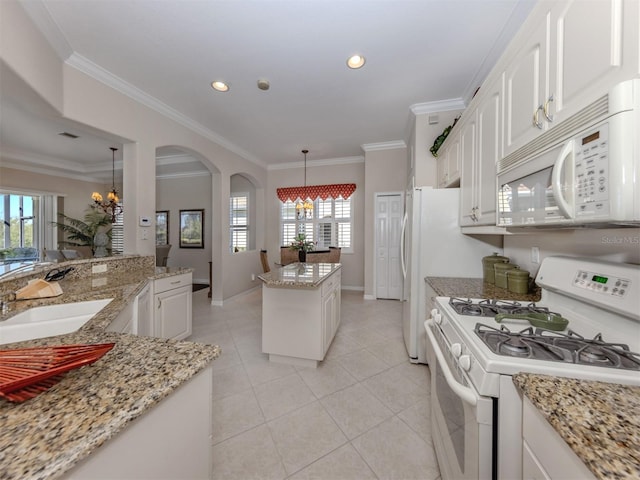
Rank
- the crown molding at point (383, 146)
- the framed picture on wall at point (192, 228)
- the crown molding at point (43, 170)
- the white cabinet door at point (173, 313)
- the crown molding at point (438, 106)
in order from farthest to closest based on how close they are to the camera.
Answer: the framed picture on wall at point (192, 228), the crown molding at point (43, 170), the crown molding at point (383, 146), the crown molding at point (438, 106), the white cabinet door at point (173, 313)

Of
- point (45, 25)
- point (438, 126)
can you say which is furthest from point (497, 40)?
point (45, 25)

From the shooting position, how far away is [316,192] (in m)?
5.25

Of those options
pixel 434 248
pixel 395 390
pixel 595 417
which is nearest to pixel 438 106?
pixel 434 248

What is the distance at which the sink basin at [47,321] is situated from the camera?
1.16 m

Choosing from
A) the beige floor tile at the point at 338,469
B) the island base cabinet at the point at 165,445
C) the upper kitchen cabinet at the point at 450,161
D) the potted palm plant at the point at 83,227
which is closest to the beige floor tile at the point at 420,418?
the beige floor tile at the point at 338,469

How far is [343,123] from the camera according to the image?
3.53 meters

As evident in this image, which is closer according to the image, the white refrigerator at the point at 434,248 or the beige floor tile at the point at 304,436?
the beige floor tile at the point at 304,436

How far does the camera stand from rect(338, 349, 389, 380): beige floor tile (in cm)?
219

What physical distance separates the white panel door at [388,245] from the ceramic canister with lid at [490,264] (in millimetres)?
2351

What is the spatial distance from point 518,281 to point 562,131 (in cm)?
112

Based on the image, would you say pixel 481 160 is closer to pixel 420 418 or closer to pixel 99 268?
pixel 420 418

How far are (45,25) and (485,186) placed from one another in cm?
342

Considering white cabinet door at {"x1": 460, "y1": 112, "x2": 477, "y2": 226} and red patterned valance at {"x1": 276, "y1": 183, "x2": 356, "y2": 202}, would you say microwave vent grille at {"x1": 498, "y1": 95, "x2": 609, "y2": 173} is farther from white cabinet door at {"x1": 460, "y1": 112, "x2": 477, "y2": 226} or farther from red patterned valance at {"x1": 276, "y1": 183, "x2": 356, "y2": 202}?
red patterned valance at {"x1": 276, "y1": 183, "x2": 356, "y2": 202}

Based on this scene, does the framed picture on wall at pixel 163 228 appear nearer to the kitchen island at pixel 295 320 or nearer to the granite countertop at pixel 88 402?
the kitchen island at pixel 295 320
